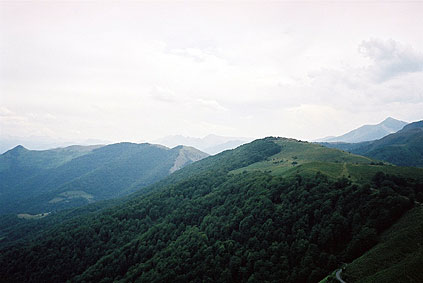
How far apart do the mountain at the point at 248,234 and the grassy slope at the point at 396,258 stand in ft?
22.2

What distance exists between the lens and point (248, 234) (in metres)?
121

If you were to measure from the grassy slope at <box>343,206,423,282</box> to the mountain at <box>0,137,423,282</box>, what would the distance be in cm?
678

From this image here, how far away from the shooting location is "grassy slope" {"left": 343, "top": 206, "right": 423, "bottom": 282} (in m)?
55.9

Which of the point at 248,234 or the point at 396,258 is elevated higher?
the point at 396,258

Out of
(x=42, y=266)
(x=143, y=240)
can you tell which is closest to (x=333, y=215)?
(x=143, y=240)

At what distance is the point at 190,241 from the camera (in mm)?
134750

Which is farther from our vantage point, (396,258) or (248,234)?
(248,234)

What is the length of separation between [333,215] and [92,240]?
166 m

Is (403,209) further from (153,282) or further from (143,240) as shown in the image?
(143,240)

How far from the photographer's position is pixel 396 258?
63812mm

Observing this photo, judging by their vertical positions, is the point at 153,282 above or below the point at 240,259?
below

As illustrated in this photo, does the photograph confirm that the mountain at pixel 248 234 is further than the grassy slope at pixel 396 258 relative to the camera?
Yes

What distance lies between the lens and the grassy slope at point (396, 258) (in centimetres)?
5588

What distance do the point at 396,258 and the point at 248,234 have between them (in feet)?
218
